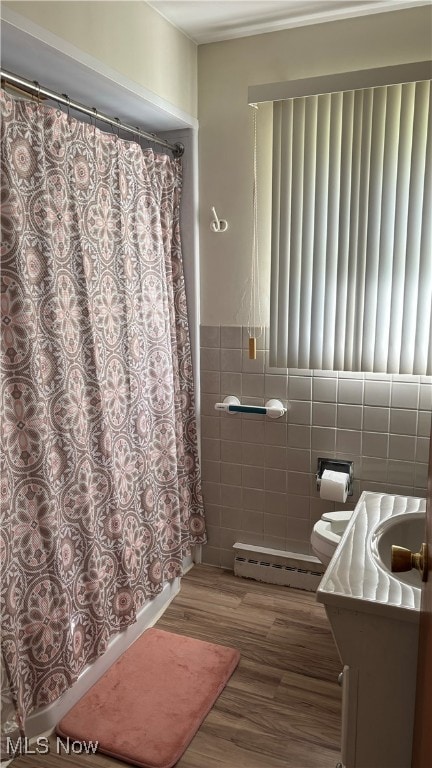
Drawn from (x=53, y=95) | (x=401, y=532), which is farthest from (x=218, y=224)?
(x=401, y=532)

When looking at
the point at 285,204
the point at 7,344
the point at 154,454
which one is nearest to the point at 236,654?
the point at 154,454

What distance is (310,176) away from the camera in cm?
255

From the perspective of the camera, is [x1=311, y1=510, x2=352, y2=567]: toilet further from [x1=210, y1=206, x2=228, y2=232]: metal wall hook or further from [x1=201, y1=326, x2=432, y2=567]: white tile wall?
[x1=210, y1=206, x2=228, y2=232]: metal wall hook

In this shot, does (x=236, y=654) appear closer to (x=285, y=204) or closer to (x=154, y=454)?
(x=154, y=454)

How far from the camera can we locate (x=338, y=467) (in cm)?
269

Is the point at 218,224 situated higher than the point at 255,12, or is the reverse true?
the point at 255,12

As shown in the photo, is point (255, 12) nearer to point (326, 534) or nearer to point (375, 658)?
point (326, 534)

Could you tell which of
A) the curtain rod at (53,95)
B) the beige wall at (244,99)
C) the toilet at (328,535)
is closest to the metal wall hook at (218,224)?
the beige wall at (244,99)

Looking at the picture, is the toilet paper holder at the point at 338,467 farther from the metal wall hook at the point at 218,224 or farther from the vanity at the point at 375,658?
the metal wall hook at the point at 218,224

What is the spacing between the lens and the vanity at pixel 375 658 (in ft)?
4.71

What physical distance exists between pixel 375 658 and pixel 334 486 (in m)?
1.12

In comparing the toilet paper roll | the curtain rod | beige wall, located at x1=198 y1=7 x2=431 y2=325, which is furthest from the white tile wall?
the curtain rod

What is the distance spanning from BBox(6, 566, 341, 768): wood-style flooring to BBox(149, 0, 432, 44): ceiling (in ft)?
8.52

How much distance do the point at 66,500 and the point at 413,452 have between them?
5.00ft
